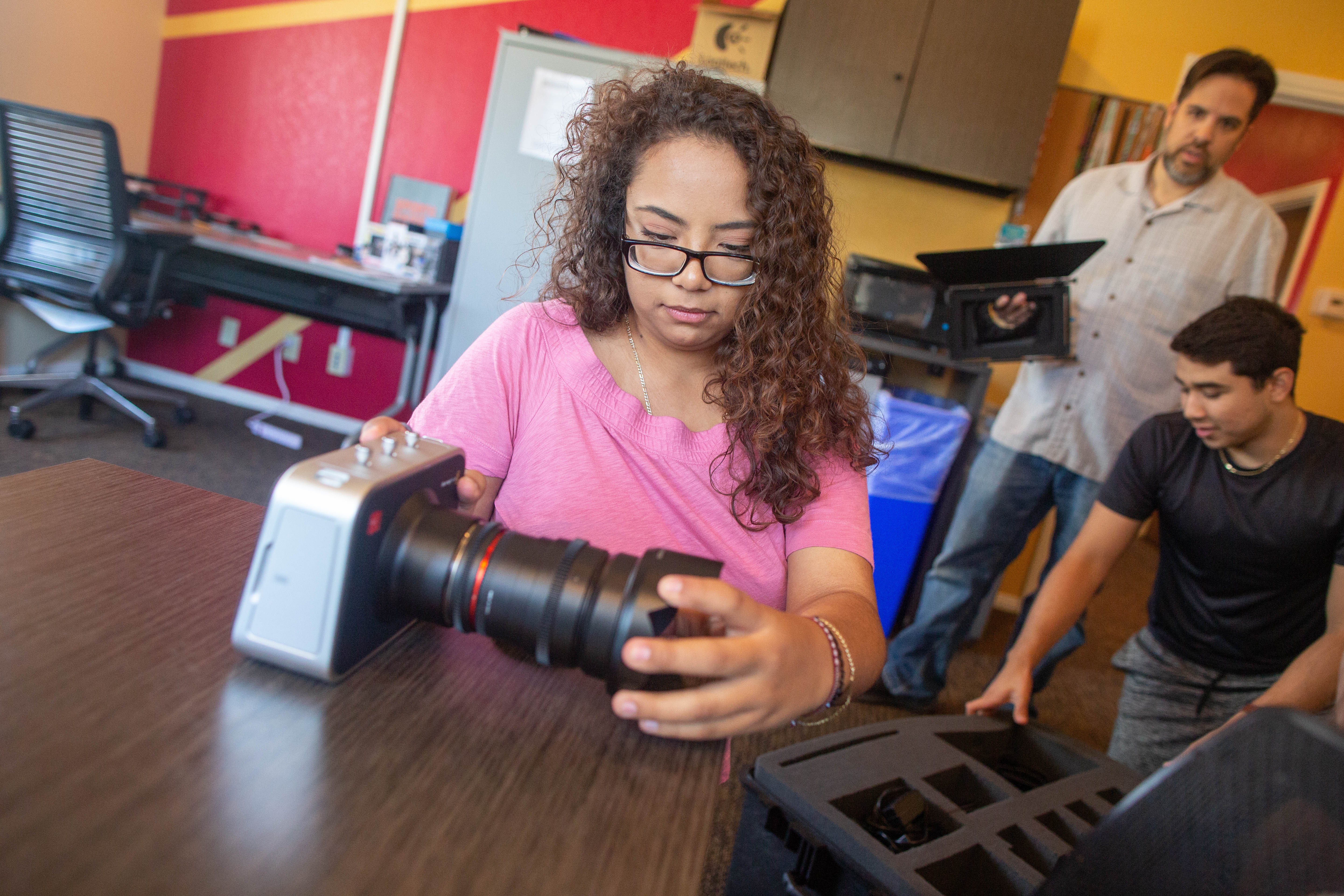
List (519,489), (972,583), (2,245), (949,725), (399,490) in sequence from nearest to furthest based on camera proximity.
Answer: (399,490) → (519,489) → (949,725) → (972,583) → (2,245)

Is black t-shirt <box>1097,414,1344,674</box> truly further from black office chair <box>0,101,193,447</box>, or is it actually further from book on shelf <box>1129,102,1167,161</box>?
black office chair <box>0,101,193,447</box>

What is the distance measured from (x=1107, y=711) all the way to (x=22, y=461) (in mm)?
→ 3560

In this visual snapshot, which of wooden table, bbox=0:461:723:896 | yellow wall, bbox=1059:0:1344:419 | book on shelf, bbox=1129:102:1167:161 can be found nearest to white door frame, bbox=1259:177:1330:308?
yellow wall, bbox=1059:0:1344:419

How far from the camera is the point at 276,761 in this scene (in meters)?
0.45

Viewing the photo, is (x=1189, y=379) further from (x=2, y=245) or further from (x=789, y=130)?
(x=2, y=245)

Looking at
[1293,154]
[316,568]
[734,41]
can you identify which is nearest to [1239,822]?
[316,568]

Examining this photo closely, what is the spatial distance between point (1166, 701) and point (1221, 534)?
0.36 m

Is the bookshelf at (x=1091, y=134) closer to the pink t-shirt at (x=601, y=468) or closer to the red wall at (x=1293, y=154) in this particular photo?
the red wall at (x=1293, y=154)

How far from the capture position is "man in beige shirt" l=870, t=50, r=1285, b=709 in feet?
6.35

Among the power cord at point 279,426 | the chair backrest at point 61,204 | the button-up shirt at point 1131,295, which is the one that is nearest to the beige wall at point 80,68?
the chair backrest at point 61,204

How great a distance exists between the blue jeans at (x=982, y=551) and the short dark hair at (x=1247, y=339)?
0.67 m

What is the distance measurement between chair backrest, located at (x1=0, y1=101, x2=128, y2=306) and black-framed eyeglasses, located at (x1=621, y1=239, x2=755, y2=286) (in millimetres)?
2599

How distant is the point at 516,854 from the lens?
42cm

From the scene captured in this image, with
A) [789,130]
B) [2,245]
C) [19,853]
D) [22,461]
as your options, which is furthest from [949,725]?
[2,245]
